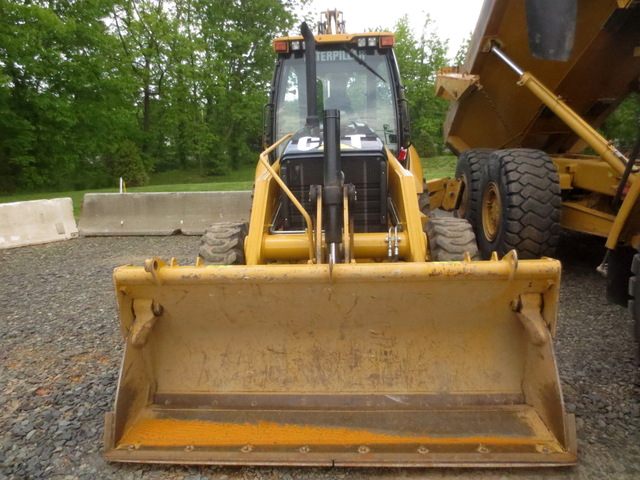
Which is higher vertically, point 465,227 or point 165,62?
point 165,62

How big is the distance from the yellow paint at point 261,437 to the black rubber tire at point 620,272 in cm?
265

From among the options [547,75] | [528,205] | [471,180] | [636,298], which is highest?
[547,75]

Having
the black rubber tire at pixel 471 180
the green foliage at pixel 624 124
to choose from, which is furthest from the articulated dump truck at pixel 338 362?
the green foliage at pixel 624 124

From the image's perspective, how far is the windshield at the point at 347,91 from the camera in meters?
5.07

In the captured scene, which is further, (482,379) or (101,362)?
(101,362)

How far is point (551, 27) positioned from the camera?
14.1 ft

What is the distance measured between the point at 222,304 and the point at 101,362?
1.56 meters

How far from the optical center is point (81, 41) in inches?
836

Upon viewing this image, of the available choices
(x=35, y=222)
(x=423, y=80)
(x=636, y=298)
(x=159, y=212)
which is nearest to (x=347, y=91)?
(x=636, y=298)

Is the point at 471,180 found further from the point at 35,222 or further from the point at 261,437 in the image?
the point at 35,222

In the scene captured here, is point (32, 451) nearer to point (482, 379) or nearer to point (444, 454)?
point (444, 454)

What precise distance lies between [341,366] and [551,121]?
15.3 ft

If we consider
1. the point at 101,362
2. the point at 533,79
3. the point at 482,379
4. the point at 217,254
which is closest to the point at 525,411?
the point at 482,379

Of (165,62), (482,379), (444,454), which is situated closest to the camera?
(444,454)
